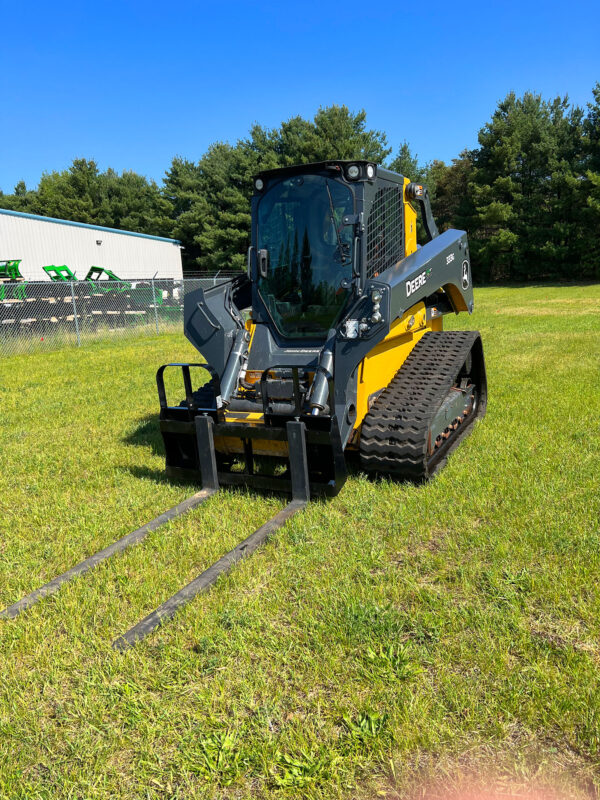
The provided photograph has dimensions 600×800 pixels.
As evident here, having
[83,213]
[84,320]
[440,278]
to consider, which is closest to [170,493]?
[440,278]

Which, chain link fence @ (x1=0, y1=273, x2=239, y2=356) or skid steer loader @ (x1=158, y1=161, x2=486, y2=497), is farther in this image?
chain link fence @ (x1=0, y1=273, x2=239, y2=356)

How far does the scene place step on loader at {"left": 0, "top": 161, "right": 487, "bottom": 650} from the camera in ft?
14.0

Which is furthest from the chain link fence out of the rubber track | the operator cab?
the rubber track

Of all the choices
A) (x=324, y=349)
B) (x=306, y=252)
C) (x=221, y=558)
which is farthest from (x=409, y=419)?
(x=221, y=558)

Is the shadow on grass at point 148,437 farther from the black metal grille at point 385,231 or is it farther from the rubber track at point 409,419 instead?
the black metal grille at point 385,231

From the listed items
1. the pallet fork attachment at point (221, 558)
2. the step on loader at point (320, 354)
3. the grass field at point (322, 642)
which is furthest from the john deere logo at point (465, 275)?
the pallet fork attachment at point (221, 558)

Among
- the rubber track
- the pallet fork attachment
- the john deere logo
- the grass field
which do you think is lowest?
the grass field

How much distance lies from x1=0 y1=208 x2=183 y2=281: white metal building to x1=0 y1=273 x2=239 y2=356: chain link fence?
4.96m

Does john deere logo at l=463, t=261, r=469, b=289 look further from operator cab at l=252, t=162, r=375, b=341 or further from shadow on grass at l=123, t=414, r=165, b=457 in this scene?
shadow on grass at l=123, t=414, r=165, b=457

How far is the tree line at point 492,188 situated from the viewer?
115 ft

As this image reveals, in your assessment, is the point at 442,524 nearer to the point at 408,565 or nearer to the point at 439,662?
the point at 408,565

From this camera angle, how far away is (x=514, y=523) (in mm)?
3768

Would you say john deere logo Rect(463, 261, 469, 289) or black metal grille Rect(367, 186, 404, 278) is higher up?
black metal grille Rect(367, 186, 404, 278)

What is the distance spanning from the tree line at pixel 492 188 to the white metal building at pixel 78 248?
694 centimetres
